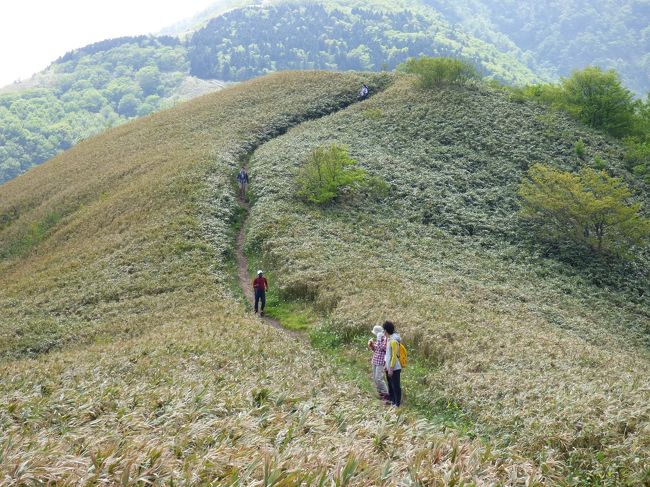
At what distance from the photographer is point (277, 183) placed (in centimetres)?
3838

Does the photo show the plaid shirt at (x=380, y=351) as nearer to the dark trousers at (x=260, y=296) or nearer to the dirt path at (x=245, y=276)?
the dirt path at (x=245, y=276)

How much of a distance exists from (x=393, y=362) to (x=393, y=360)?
5cm

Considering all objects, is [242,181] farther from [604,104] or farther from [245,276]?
[604,104]

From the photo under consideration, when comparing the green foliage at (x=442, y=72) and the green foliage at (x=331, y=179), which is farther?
the green foliage at (x=442, y=72)

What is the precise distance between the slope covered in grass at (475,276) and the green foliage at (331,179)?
1086 mm

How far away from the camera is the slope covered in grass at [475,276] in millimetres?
11148

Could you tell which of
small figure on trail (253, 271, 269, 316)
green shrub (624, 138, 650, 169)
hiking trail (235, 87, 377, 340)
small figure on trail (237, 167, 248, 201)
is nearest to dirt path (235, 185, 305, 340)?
hiking trail (235, 87, 377, 340)

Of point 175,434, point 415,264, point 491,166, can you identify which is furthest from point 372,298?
point 491,166

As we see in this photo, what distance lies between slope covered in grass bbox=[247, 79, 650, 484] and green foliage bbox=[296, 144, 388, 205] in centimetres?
109

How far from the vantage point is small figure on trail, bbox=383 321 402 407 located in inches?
519

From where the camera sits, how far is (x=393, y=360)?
13156mm

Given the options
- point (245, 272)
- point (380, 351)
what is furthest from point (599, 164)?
point (380, 351)

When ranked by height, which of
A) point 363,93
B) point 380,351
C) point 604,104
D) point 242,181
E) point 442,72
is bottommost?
point 242,181

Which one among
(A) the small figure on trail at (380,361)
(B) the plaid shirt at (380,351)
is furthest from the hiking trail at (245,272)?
(B) the plaid shirt at (380,351)
